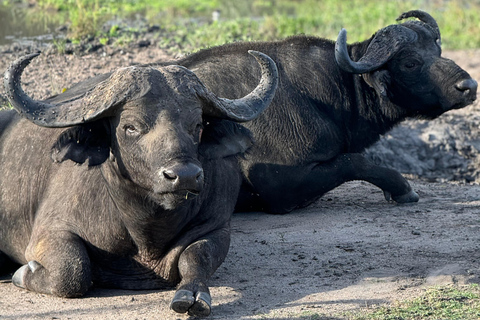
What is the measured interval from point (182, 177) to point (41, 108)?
1109mm

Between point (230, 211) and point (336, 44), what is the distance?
2.45 meters

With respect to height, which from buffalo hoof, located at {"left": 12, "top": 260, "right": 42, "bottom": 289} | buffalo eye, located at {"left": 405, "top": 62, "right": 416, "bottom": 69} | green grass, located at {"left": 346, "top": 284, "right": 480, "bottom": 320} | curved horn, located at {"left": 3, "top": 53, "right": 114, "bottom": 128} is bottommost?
buffalo hoof, located at {"left": 12, "top": 260, "right": 42, "bottom": 289}

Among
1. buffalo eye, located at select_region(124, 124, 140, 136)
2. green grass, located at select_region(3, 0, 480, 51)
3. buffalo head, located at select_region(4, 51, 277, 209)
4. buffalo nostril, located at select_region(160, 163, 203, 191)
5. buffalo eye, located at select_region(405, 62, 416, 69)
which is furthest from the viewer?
green grass, located at select_region(3, 0, 480, 51)

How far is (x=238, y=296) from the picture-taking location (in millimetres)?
5266

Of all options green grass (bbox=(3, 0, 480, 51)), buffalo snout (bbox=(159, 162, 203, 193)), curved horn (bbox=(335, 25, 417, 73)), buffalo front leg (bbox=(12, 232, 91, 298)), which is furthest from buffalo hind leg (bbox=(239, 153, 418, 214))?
green grass (bbox=(3, 0, 480, 51))

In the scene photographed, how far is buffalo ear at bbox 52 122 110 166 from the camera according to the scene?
498cm

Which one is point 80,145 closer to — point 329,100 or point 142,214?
point 142,214

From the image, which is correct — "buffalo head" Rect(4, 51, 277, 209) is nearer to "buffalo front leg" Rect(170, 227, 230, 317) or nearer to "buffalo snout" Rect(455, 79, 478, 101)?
"buffalo front leg" Rect(170, 227, 230, 317)

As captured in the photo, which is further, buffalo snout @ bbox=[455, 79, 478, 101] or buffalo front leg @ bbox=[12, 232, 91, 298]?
buffalo snout @ bbox=[455, 79, 478, 101]

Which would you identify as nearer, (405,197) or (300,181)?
(300,181)

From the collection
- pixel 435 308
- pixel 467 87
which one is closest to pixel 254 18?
pixel 467 87

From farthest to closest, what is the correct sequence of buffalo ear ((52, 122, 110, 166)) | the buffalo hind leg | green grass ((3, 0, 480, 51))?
green grass ((3, 0, 480, 51)), the buffalo hind leg, buffalo ear ((52, 122, 110, 166))

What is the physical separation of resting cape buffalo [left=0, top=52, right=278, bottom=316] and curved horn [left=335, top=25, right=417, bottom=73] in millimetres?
2120

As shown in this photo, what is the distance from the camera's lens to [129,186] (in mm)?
5043
